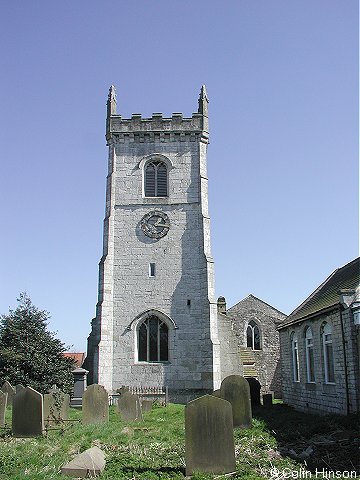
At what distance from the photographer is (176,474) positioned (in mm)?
9008

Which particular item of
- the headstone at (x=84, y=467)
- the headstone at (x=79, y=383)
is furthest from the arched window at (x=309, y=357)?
the headstone at (x=84, y=467)

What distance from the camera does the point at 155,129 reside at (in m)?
28.8

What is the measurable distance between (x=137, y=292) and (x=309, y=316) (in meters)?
10.7

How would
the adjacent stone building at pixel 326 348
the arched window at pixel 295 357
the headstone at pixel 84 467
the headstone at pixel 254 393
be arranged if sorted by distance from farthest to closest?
1. the headstone at pixel 254 393
2. the arched window at pixel 295 357
3. the adjacent stone building at pixel 326 348
4. the headstone at pixel 84 467

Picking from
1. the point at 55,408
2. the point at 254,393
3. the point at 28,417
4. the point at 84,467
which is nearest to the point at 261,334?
the point at 254,393

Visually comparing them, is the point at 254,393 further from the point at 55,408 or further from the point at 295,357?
the point at 55,408

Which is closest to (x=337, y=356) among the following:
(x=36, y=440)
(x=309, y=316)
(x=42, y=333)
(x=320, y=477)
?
(x=309, y=316)

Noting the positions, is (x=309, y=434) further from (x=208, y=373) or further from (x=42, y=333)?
(x=42, y=333)

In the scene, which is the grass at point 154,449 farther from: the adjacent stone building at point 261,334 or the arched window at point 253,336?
the arched window at point 253,336

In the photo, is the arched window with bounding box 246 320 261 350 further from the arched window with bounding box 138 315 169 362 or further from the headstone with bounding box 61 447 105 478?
the headstone with bounding box 61 447 105 478

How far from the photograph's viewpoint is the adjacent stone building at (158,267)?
1008 inches

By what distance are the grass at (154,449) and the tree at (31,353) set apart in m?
12.2

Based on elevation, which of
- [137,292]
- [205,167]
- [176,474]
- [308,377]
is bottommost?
[176,474]

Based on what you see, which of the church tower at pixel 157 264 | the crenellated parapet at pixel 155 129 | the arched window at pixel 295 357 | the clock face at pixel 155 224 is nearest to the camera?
the arched window at pixel 295 357
